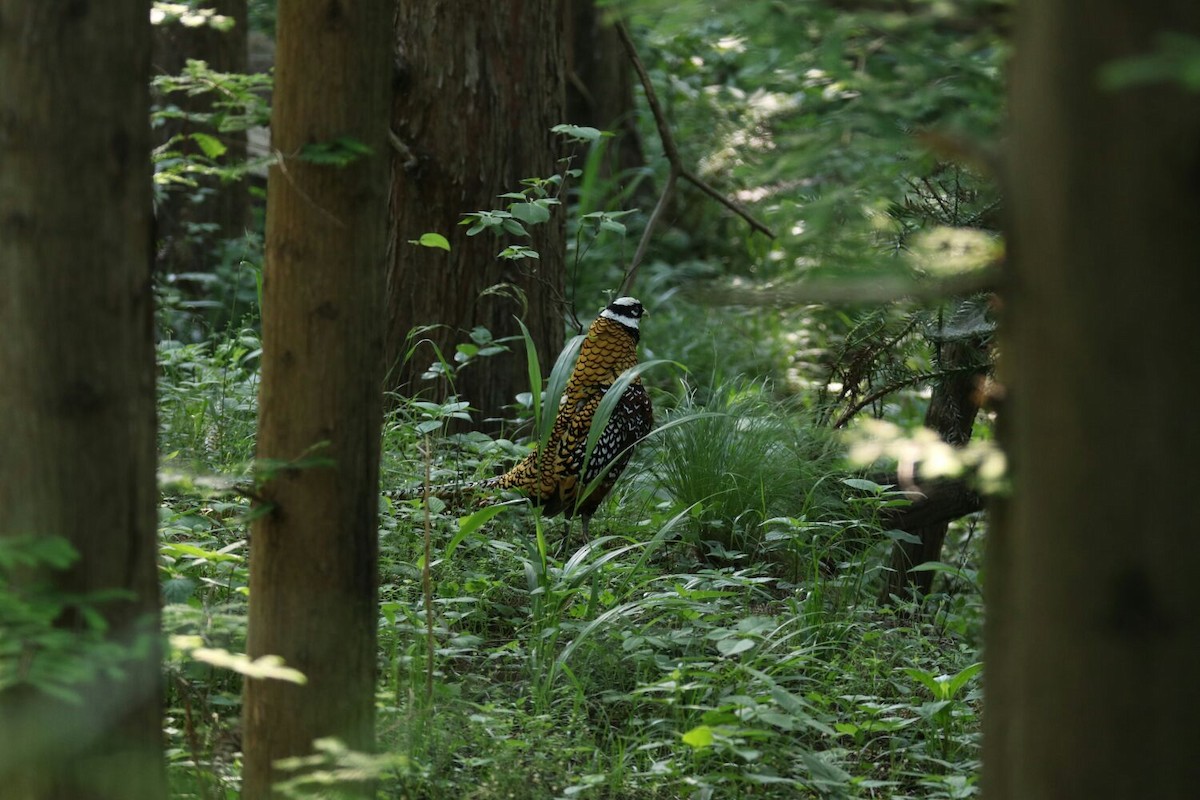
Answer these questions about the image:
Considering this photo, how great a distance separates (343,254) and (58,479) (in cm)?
65

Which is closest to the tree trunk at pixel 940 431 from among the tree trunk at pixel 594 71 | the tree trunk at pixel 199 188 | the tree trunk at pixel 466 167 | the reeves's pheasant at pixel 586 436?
the reeves's pheasant at pixel 586 436

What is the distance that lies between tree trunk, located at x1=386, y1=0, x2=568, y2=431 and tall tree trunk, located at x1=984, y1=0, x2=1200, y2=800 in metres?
3.86

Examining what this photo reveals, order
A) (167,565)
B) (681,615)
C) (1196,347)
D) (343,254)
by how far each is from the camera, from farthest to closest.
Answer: (681,615) → (167,565) → (343,254) → (1196,347)

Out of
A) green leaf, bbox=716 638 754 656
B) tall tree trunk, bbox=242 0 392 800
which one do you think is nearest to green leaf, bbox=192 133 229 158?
tall tree trunk, bbox=242 0 392 800

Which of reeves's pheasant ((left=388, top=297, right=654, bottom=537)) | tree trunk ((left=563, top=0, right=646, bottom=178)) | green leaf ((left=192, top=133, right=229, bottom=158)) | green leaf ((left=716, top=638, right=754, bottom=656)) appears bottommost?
green leaf ((left=716, top=638, right=754, bottom=656))

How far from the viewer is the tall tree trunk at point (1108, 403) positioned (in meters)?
1.43

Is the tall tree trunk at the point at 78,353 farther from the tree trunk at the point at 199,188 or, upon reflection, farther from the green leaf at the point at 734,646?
the tree trunk at the point at 199,188

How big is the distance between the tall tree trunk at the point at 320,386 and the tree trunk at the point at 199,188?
22.2ft

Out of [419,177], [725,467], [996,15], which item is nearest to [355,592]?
[996,15]

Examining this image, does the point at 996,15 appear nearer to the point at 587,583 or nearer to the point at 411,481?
the point at 587,583

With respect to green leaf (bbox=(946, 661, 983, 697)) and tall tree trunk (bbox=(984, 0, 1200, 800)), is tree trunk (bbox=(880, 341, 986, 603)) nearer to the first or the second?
green leaf (bbox=(946, 661, 983, 697))

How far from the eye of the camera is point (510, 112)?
541cm

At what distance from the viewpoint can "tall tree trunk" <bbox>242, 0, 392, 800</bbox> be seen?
2191 millimetres

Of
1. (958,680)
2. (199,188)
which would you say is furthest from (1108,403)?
(199,188)
